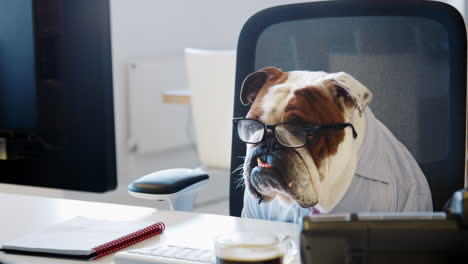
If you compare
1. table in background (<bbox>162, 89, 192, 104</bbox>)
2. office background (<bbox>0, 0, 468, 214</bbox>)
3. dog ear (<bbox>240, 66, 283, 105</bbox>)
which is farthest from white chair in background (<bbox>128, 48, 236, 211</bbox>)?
dog ear (<bbox>240, 66, 283, 105</bbox>)

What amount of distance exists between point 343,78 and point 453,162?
0.23 m

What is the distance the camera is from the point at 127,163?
356 centimetres

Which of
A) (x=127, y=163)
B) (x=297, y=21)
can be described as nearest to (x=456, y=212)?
(x=297, y=21)

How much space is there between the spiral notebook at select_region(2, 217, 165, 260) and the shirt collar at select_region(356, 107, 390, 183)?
37 cm

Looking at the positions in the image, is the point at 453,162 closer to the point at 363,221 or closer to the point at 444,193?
the point at 444,193

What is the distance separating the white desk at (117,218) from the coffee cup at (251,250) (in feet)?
0.70

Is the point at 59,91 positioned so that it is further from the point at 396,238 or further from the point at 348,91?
the point at 348,91

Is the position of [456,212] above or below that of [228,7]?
below

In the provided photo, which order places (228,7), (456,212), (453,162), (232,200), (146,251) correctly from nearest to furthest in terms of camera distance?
(456,212) → (146,251) → (453,162) → (232,200) → (228,7)

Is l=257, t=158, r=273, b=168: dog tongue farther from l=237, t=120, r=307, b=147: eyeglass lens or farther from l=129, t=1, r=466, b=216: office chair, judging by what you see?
l=129, t=1, r=466, b=216: office chair

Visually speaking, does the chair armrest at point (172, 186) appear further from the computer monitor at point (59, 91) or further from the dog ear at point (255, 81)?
the computer monitor at point (59, 91)

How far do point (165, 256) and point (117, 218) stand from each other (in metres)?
0.28

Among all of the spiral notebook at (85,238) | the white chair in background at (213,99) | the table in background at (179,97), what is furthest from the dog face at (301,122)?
the table in background at (179,97)

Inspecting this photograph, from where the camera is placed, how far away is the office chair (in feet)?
3.69
